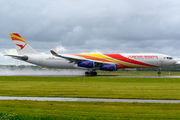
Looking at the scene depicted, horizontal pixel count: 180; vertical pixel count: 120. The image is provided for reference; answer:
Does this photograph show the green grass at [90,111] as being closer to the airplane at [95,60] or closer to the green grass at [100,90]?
the green grass at [100,90]

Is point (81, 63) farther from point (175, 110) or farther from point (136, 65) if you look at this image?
point (175, 110)

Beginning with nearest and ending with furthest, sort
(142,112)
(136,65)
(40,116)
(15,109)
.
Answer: (40,116)
(142,112)
(15,109)
(136,65)

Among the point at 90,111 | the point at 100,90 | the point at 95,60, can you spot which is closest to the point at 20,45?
the point at 95,60

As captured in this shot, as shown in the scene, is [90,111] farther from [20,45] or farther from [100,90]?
[20,45]

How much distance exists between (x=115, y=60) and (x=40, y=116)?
35637mm

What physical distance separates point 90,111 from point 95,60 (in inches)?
1379

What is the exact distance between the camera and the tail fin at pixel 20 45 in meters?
50.5

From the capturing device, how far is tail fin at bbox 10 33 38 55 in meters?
50.5

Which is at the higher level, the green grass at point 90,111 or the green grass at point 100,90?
the green grass at point 100,90

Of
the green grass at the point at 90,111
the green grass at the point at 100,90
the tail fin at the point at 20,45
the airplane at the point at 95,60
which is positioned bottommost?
the green grass at the point at 90,111

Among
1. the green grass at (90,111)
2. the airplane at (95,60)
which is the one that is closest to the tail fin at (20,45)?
the airplane at (95,60)

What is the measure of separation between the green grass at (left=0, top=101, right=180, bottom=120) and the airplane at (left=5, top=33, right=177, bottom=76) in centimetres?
3079

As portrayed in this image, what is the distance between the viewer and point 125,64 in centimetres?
A: 4484

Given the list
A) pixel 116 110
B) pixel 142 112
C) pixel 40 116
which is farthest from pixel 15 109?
pixel 142 112
